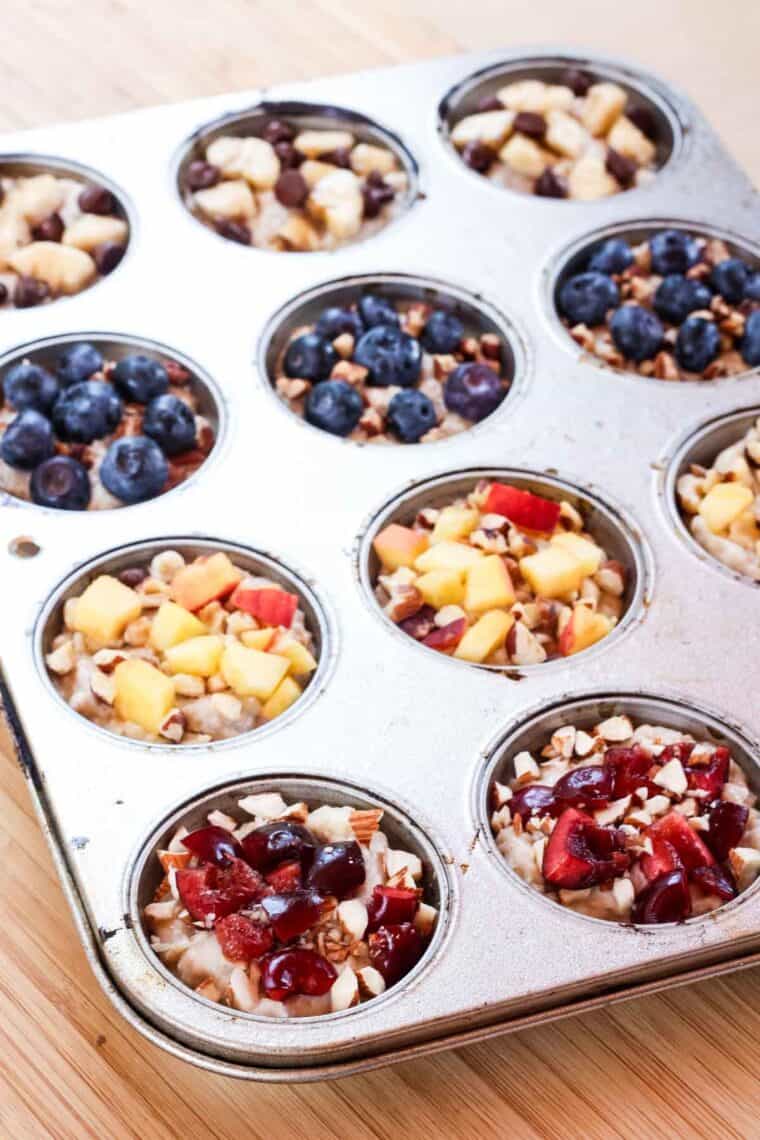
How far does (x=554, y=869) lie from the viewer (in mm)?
1859

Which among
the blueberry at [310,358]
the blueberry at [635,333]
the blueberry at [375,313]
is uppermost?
the blueberry at [635,333]

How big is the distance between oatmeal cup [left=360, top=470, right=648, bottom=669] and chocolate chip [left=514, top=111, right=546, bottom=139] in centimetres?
95

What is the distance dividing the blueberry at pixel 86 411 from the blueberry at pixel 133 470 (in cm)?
10

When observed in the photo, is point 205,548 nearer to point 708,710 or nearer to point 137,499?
point 137,499

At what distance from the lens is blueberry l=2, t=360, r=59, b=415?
7.96 ft

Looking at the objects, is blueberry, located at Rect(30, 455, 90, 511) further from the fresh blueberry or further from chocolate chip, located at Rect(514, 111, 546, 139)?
chocolate chip, located at Rect(514, 111, 546, 139)

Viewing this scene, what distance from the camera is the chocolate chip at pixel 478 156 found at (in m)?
2.93

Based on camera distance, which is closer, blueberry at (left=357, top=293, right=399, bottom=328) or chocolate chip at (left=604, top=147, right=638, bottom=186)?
blueberry at (left=357, top=293, right=399, bottom=328)

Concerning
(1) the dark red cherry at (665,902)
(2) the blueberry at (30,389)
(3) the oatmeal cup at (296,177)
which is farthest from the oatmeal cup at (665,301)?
(1) the dark red cherry at (665,902)

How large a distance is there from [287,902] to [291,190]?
1523mm

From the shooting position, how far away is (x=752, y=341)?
2609 mm

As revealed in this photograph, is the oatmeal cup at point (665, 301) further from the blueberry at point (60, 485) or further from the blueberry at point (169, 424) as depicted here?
the blueberry at point (60, 485)

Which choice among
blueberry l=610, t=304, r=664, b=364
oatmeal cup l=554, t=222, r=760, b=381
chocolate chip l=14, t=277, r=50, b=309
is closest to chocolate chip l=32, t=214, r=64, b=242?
chocolate chip l=14, t=277, r=50, b=309

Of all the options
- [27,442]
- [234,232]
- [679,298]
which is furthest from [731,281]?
[27,442]
